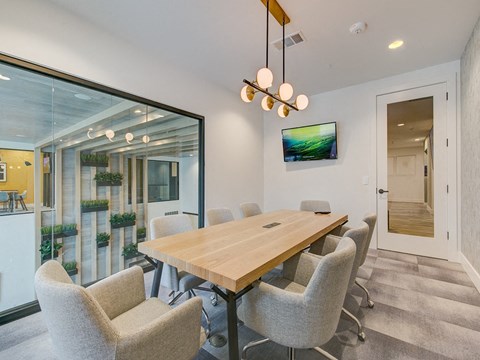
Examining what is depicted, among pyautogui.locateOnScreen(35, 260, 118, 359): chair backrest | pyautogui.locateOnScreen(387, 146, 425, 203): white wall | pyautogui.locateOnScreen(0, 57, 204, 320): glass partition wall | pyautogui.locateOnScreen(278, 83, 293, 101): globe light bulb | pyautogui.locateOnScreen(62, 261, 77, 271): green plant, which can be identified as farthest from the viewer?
pyautogui.locateOnScreen(387, 146, 425, 203): white wall

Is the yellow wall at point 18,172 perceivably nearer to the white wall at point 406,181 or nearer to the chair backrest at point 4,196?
the chair backrest at point 4,196

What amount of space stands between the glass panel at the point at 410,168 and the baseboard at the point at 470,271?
1.67 ft

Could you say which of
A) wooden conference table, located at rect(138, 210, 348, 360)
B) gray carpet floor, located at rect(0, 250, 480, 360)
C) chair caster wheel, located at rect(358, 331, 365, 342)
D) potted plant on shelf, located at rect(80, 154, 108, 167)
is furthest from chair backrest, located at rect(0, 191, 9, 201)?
chair caster wheel, located at rect(358, 331, 365, 342)

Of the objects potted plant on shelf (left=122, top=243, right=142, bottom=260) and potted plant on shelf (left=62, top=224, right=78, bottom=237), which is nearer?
potted plant on shelf (left=62, top=224, right=78, bottom=237)

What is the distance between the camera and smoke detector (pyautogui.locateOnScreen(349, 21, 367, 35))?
2.28 meters

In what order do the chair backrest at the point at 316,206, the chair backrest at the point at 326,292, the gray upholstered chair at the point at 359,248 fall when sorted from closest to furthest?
the chair backrest at the point at 326,292, the gray upholstered chair at the point at 359,248, the chair backrest at the point at 316,206

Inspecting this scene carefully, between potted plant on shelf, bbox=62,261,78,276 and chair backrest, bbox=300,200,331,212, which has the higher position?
chair backrest, bbox=300,200,331,212

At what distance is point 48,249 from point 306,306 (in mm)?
2597

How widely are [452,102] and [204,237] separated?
3.80 meters

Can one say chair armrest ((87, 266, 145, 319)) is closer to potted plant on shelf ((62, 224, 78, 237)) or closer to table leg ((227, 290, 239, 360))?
table leg ((227, 290, 239, 360))

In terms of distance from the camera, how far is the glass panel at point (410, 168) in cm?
338

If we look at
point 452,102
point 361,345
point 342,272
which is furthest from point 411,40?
point 361,345

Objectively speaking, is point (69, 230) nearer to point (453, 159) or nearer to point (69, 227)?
point (69, 227)

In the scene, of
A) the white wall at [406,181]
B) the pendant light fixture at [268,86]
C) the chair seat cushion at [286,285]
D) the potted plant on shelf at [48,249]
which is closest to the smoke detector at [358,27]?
the pendant light fixture at [268,86]
